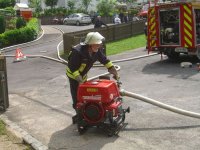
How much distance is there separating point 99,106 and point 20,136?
1568mm

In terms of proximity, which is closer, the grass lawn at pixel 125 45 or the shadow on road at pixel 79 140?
the shadow on road at pixel 79 140

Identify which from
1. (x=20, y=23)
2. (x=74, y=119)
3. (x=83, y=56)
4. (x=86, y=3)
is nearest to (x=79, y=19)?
(x=20, y=23)

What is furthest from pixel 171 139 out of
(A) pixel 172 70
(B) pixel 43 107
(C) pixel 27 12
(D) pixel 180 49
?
(C) pixel 27 12

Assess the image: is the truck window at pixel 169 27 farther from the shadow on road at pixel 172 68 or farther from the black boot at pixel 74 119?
the black boot at pixel 74 119

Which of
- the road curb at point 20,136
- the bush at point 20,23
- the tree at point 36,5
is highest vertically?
the tree at point 36,5

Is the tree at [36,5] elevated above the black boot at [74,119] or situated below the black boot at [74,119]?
above

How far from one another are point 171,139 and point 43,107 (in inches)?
150

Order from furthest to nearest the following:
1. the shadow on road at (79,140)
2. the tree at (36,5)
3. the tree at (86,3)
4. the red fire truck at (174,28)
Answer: the tree at (86,3), the tree at (36,5), the red fire truck at (174,28), the shadow on road at (79,140)

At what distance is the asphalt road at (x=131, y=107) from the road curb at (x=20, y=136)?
14 centimetres

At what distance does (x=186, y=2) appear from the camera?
1470 cm

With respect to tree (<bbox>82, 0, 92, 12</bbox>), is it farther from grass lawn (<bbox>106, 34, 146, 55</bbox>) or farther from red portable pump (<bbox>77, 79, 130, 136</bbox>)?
red portable pump (<bbox>77, 79, 130, 136</bbox>)

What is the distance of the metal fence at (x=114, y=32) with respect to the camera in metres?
19.8

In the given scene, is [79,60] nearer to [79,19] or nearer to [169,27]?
[169,27]

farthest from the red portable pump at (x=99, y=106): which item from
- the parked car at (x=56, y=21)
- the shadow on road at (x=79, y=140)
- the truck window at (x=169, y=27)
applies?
the parked car at (x=56, y=21)
